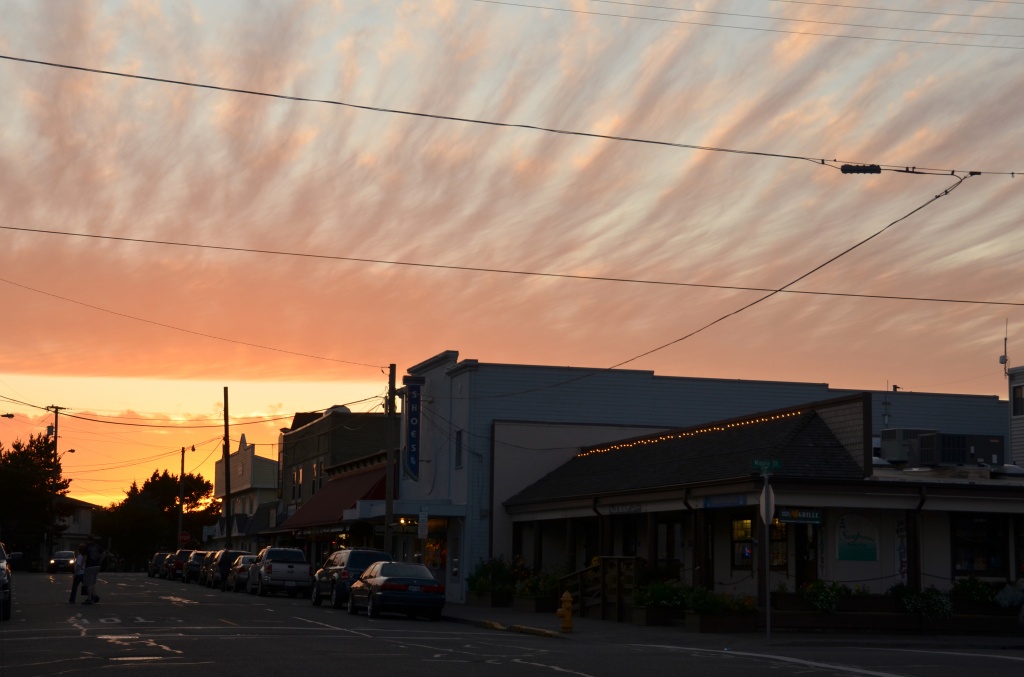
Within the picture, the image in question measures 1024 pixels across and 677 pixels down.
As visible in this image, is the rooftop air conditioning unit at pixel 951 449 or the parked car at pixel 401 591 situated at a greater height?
the rooftop air conditioning unit at pixel 951 449

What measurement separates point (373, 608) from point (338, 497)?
25.0 meters

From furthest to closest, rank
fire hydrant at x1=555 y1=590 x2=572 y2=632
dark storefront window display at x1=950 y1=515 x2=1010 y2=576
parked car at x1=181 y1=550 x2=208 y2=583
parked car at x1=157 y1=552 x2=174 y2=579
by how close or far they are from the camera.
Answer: parked car at x1=157 y1=552 x2=174 y2=579 < parked car at x1=181 y1=550 x2=208 y2=583 < dark storefront window display at x1=950 y1=515 x2=1010 y2=576 < fire hydrant at x1=555 y1=590 x2=572 y2=632

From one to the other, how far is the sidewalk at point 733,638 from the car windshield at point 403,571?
232cm

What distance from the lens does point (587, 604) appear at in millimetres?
31750

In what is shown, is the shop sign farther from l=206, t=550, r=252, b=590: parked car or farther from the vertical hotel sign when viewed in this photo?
l=206, t=550, r=252, b=590: parked car

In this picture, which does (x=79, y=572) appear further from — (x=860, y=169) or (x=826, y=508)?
(x=860, y=169)

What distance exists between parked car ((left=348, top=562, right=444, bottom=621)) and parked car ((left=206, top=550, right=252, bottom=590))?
21.3 meters

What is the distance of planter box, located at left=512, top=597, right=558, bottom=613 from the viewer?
34475 mm

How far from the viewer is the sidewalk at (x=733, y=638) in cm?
2319

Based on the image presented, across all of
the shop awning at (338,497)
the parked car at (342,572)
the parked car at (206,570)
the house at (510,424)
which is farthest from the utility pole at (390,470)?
the parked car at (206,570)

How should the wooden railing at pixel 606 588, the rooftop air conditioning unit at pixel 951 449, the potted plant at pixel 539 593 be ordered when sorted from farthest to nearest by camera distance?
the potted plant at pixel 539 593 → the wooden railing at pixel 606 588 → the rooftop air conditioning unit at pixel 951 449

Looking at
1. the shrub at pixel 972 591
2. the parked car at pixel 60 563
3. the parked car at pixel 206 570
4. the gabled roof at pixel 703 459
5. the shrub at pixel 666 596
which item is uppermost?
the gabled roof at pixel 703 459

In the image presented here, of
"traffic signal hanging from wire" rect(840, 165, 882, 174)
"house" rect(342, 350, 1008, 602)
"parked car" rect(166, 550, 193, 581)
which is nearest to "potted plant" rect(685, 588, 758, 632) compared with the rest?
"traffic signal hanging from wire" rect(840, 165, 882, 174)

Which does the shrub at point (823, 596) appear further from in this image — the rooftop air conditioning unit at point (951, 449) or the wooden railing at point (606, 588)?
the rooftop air conditioning unit at point (951, 449)
